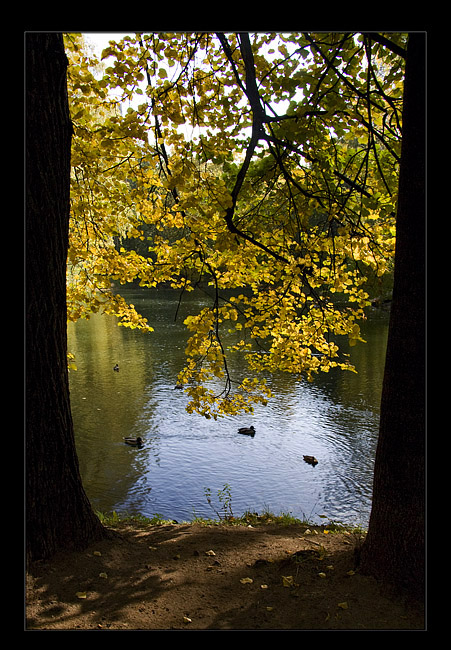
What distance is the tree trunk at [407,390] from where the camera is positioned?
3059mm

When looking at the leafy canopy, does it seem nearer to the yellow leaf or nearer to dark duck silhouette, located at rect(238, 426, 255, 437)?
the yellow leaf

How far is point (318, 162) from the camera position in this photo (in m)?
5.01

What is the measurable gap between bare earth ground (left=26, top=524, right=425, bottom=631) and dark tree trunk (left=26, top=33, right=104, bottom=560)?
34 cm

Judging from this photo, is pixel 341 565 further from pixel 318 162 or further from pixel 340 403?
pixel 340 403

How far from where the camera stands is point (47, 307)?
366 cm

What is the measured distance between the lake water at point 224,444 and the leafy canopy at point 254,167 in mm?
4689

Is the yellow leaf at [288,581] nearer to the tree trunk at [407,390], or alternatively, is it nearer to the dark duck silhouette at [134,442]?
the tree trunk at [407,390]

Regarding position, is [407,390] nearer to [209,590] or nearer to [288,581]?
[288,581]

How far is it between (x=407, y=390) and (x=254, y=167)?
3076 mm

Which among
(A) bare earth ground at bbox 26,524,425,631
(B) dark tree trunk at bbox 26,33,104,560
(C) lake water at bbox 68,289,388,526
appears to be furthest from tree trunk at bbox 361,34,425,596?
(C) lake water at bbox 68,289,388,526

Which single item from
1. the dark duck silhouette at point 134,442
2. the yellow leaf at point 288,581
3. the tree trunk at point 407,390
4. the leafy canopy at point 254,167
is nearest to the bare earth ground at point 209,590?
the yellow leaf at point 288,581

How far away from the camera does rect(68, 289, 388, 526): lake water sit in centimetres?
1035

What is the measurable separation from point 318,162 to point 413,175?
2.07 m

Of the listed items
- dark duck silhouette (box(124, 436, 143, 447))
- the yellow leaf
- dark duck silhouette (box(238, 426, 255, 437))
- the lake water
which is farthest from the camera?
dark duck silhouette (box(238, 426, 255, 437))
